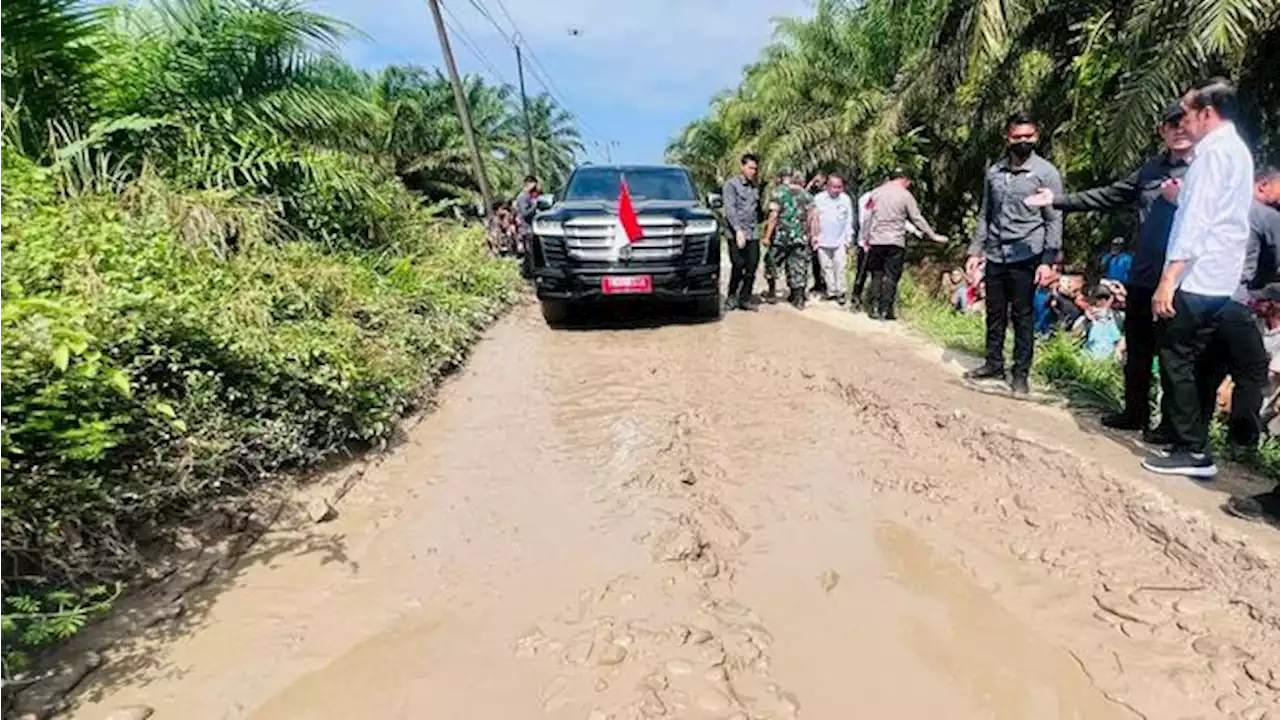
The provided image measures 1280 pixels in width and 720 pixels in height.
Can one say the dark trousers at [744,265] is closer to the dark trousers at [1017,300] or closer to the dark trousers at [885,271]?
the dark trousers at [885,271]

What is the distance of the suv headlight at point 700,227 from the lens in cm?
793

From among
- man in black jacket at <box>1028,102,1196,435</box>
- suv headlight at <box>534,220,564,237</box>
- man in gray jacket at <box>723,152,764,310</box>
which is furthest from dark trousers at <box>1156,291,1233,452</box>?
man in gray jacket at <box>723,152,764,310</box>

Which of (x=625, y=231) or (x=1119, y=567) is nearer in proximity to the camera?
(x=1119, y=567)

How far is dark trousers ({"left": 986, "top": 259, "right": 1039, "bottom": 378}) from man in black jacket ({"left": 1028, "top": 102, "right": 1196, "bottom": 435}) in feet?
2.01

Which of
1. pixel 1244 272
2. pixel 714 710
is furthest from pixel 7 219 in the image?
pixel 1244 272

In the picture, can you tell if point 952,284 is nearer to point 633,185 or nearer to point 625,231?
point 633,185

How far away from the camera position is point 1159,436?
4129 mm

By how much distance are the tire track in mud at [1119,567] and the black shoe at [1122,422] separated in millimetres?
567

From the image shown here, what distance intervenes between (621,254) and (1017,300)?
377 cm

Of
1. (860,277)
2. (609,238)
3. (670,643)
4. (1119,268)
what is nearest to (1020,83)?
(860,277)

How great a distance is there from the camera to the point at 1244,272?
3.88 metres

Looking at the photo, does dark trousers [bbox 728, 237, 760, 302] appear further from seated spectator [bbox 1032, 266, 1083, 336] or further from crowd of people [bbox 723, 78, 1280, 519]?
crowd of people [bbox 723, 78, 1280, 519]

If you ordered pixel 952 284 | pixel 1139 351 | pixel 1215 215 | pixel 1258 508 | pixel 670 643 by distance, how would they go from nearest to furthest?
pixel 670 643, pixel 1258 508, pixel 1215 215, pixel 1139 351, pixel 952 284

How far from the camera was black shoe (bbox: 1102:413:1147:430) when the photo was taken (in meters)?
4.42
